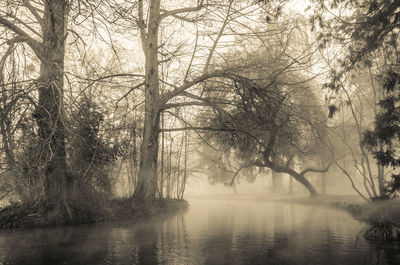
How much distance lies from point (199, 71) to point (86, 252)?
949 cm

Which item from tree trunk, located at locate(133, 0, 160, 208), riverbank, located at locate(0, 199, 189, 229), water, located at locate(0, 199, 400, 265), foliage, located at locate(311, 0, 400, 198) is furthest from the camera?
tree trunk, located at locate(133, 0, 160, 208)

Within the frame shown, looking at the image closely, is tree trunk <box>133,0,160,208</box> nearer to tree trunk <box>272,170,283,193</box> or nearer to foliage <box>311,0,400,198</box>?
foliage <box>311,0,400,198</box>

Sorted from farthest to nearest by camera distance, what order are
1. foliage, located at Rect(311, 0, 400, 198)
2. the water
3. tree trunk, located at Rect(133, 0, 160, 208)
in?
tree trunk, located at Rect(133, 0, 160, 208) < foliage, located at Rect(311, 0, 400, 198) < the water

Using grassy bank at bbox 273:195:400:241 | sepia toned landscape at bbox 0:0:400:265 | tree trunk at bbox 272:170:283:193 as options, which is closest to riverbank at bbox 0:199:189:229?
sepia toned landscape at bbox 0:0:400:265

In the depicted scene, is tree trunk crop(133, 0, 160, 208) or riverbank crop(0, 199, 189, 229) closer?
riverbank crop(0, 199, 189, 229)

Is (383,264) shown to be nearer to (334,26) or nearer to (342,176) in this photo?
(334,26)

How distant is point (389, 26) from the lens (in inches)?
423

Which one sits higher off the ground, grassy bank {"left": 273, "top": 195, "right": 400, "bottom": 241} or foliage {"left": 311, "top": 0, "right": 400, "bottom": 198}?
foliage {"left": 311, "top": 0, "right": 400, "bottom": 198}

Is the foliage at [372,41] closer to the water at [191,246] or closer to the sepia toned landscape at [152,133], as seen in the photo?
the sepia toned landscape at [152,133]

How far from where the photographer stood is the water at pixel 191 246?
27.6 ft

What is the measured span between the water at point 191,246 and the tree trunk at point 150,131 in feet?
12.2

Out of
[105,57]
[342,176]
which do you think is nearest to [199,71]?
[105,57]

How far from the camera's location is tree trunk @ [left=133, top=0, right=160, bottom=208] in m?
17.5

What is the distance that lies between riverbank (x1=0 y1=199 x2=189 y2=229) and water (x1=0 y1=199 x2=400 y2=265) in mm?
753
